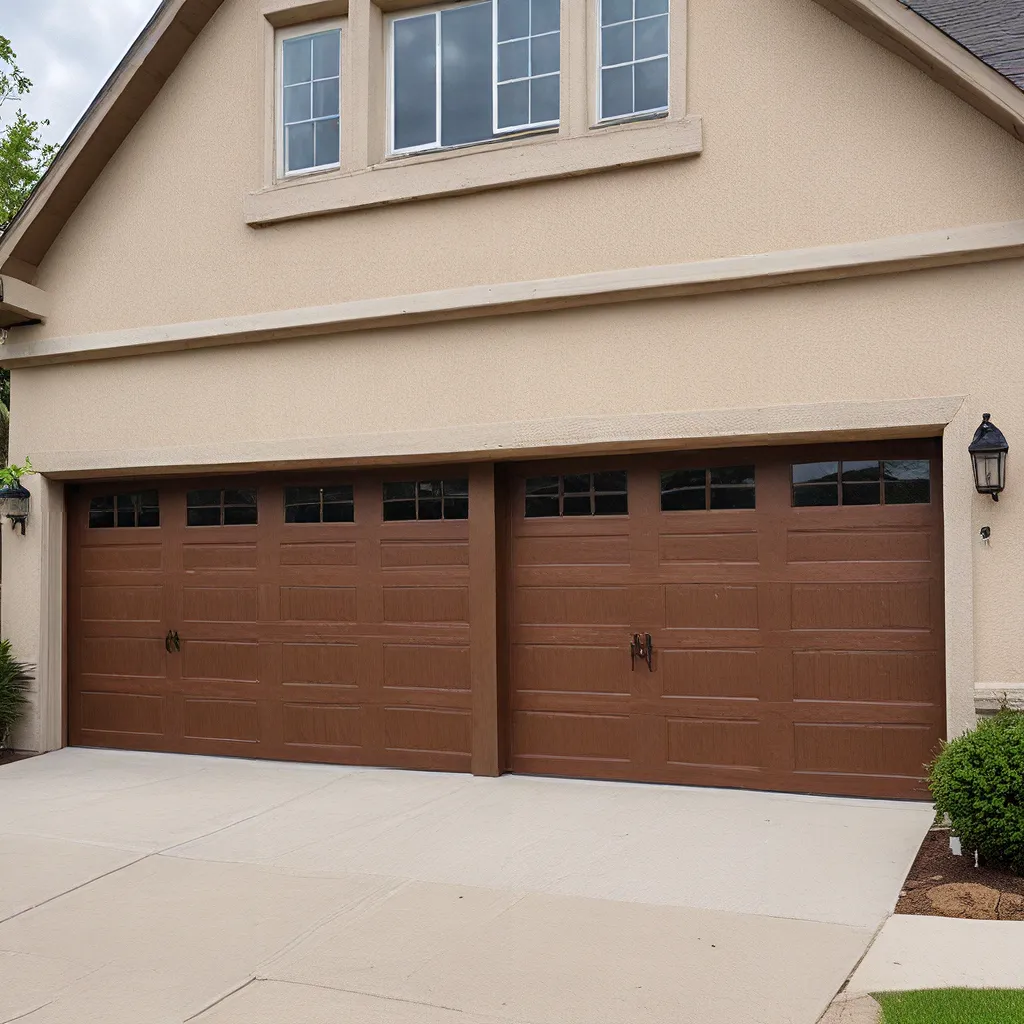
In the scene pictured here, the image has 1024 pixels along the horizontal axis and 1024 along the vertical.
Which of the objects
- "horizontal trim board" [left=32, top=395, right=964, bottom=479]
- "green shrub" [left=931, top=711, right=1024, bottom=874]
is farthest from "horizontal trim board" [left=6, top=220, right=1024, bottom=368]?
"green shrub" [left=931, top=711, right=1024, bottom=874]

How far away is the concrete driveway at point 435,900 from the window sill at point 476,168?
4668 millimetres

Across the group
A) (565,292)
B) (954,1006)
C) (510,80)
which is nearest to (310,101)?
(510,80)

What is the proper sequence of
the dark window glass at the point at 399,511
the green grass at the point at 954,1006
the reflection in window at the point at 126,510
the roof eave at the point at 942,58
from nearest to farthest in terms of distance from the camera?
the green grass at the point at 954,1006, the roof eave at the point at 942,58, the dark window glass at the point at 399,511, the reflection in window at the point at 126,510

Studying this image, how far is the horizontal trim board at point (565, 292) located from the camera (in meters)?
7.31

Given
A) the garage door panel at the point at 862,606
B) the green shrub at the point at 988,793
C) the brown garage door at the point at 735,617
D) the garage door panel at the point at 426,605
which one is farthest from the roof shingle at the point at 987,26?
the garage door panel at the point at 426,605

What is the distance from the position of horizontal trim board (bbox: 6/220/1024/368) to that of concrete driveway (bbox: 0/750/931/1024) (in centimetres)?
369

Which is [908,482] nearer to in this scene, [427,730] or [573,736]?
[573,736]

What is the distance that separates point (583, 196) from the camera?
27.4ft

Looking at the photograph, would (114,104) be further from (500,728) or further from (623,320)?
(500,728)

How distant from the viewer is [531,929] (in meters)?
5.51

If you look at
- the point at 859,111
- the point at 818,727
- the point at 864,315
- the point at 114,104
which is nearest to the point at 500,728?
the point at 818,727

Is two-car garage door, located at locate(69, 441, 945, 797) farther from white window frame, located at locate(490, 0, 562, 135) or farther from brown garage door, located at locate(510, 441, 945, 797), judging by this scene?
white window frame, located at locate(490, 0, 562, 135)

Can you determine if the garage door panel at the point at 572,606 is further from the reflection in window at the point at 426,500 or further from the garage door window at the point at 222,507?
the garage door window at the point at 222,507

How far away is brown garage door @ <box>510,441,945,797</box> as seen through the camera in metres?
7.81
